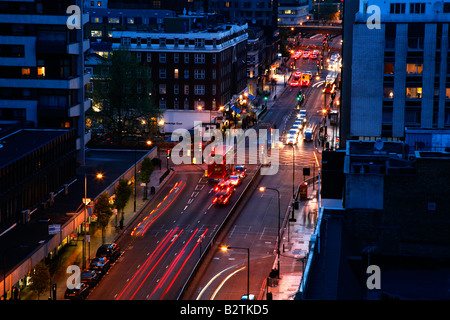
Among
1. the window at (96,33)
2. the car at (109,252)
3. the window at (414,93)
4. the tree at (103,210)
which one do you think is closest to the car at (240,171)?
the window at (414,93)

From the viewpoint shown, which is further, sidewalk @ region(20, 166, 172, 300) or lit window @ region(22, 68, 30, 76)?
lit window @ region(22, 68, 30, 76)

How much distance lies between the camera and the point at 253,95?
19862 cm

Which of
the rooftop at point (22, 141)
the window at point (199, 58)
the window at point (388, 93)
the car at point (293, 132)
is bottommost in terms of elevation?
the car at point (293, 132)

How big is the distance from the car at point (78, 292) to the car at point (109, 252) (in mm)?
8788

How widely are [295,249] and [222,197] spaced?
2172 centimetres

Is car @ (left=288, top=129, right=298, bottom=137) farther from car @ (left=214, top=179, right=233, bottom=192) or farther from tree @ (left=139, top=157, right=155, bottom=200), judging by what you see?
tree @ (left=139, top=157, right=155, bottom=200)

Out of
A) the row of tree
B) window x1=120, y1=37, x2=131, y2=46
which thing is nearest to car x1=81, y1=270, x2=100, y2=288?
the row of tree

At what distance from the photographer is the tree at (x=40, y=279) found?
6631cm

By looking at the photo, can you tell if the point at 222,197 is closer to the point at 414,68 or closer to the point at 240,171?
the point at 240,171

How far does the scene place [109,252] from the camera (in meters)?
80.0

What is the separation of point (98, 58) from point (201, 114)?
2185 cm

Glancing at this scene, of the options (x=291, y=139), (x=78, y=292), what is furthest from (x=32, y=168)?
(x=291, y=139)

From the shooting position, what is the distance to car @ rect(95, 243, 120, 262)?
261 ft

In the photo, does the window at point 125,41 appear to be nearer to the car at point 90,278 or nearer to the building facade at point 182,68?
the building facade at point 182,68
